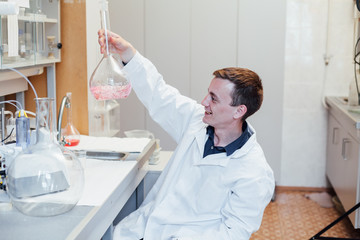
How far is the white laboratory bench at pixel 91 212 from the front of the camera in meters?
1.31

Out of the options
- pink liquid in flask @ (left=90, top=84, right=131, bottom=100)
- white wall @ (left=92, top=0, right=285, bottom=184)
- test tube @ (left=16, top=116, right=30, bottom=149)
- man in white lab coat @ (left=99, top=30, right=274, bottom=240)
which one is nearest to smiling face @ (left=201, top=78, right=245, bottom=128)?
man in white lab coat @ (left=99, top=30, right=274, bottom=240)

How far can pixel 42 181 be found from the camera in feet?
4.61

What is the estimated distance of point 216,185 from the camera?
1790 millimetres

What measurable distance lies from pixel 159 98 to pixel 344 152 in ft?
5.69

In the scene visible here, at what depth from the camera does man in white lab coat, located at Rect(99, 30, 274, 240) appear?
171cm

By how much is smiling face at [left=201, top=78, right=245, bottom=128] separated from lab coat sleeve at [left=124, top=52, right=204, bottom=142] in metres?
0.18

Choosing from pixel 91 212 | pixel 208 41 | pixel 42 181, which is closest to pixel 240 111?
pixel 91 212

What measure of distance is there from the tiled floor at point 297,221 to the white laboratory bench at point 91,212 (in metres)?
1.40

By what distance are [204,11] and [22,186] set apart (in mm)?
2679

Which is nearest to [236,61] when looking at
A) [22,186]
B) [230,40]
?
[230,40]

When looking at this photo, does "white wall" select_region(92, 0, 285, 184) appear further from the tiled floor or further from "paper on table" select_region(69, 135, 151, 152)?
"paper on table" select_region(69, 135, 151, 152)

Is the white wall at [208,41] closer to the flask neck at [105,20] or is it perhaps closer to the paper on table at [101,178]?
the paper on table at [101,178]

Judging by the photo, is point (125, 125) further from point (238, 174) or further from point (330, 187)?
point (238, 174)

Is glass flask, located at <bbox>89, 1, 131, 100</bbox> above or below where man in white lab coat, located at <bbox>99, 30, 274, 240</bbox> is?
above
